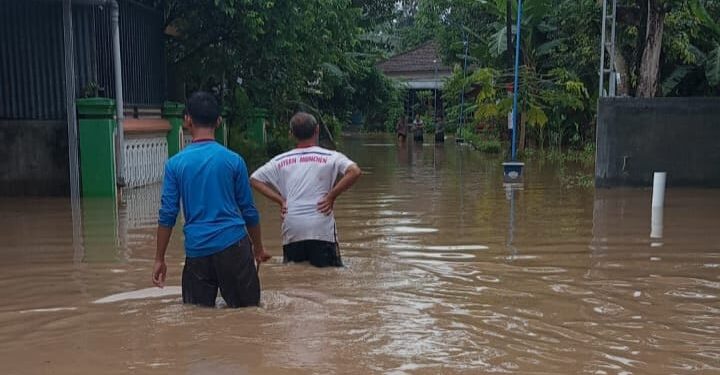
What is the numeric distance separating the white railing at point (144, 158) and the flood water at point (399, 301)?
2958 mm

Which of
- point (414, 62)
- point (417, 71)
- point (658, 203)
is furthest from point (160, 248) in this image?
point (414, 62)

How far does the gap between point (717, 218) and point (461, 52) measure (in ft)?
80.0

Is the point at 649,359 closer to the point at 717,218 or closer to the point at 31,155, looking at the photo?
the point at 717,218

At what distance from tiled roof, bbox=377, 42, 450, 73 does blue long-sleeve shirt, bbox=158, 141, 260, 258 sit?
4433 cm

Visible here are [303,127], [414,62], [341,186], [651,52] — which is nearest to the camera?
[341,186]

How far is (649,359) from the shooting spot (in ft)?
15.1

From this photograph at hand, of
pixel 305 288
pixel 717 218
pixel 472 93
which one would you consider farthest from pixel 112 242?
pixel 472 93

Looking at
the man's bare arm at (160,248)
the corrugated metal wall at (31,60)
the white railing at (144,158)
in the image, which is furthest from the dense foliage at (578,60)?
the man's bare arm at (160,248)

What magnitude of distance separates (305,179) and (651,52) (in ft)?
36.2

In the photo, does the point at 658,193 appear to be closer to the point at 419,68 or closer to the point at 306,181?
the point at 306,181

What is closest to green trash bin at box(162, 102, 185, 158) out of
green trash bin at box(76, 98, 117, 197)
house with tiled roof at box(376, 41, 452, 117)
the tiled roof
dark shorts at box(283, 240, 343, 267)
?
green trash bin at box(76, 98, 117, 197)

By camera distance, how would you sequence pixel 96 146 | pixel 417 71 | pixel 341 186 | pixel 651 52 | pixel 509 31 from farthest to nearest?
pixel 417 71 < pixel 509 31 < pixel 651 52 < pixel 96 146 < pixel 341 186

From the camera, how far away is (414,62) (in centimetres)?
5003

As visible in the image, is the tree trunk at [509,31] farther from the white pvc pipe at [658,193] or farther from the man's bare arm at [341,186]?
Result: the man's bare arm at [341,186]
